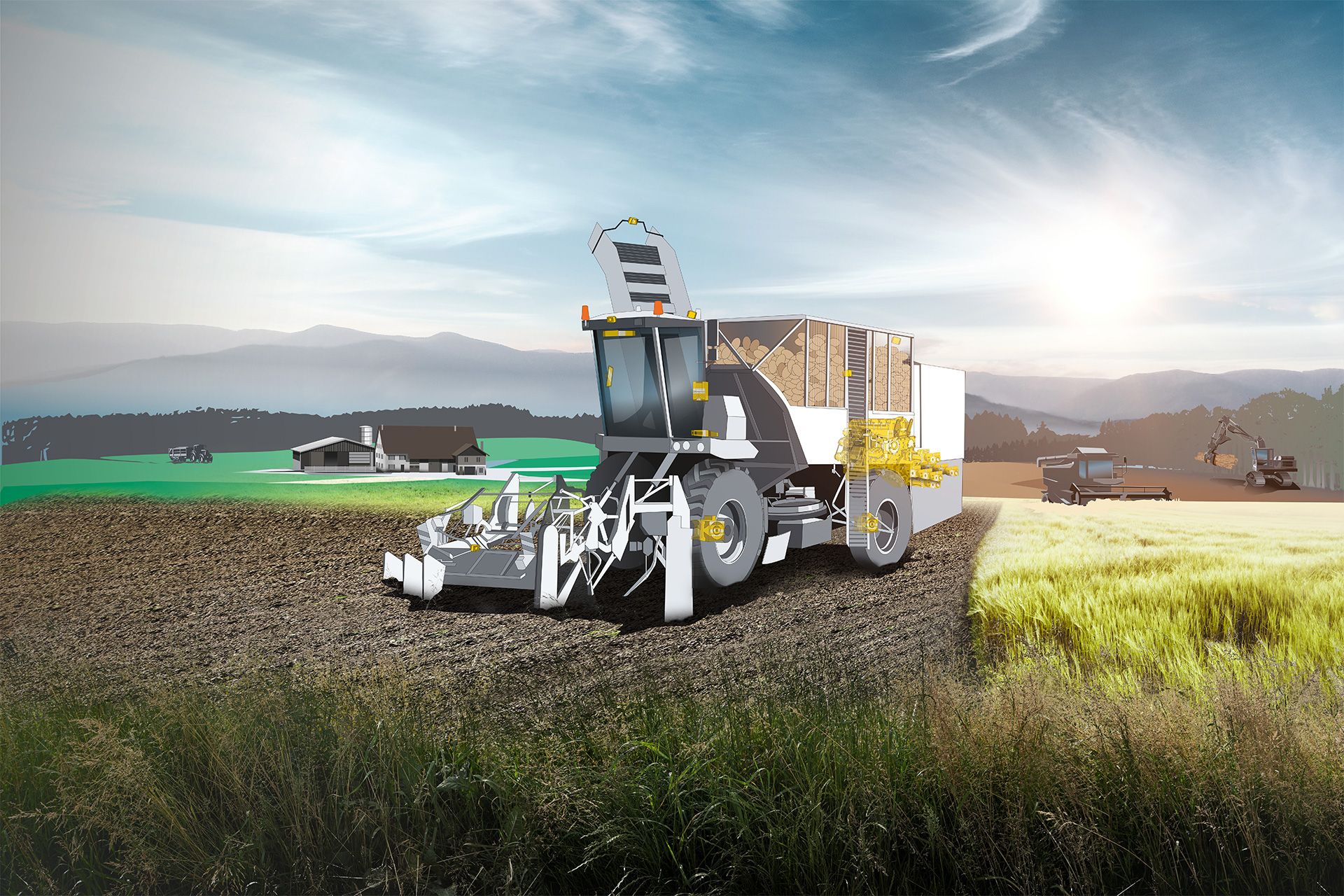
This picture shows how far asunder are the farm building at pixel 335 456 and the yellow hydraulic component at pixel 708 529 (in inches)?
935

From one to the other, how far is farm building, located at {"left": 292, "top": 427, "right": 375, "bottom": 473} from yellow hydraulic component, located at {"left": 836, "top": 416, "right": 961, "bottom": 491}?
2341 centimetres

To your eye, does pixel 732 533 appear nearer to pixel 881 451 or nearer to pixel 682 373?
pixel 682 373

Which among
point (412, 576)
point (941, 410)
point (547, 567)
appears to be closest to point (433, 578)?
point (412, 576)

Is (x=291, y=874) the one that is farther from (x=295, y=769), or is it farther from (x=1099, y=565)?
(x=1099, y=565)

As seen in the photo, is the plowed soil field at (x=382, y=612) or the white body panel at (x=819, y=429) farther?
the white body panel at (x=819, y=429)

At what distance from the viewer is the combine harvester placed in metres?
10.3

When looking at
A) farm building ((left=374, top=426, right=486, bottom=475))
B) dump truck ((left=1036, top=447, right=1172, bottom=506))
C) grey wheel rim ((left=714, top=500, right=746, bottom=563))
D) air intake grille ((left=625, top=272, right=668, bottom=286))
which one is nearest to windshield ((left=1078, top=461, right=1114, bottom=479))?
dump truck ((left=1036, top=447, right=1172, bottom=506))

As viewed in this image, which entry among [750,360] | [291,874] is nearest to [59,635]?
[291,874]

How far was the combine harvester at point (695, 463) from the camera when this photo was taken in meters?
10.3

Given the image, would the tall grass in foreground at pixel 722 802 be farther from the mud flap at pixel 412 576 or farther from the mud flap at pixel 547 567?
the mud flap at pixel 412 576

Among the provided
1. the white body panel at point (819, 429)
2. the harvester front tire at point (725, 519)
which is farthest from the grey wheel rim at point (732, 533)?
the white body panel at point (819, 429)

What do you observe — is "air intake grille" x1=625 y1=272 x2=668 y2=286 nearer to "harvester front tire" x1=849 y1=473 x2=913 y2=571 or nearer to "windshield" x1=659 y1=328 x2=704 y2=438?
"windshield" x1=659 y1=328 x2=704 y2=438

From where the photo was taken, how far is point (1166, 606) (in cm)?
693

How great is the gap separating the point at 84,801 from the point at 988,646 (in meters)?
6.27
